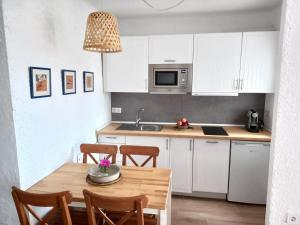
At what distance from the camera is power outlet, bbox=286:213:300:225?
1.76 meters

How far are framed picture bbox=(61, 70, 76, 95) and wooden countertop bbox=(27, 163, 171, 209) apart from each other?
776 mm

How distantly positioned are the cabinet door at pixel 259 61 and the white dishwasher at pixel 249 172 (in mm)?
772

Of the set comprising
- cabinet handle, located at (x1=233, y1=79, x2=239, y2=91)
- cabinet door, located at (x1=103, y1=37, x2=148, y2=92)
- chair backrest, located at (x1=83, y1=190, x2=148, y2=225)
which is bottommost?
chair backrest, located at (x1=83, y1=190, x2=148, y2=225)

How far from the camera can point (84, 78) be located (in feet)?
8.57

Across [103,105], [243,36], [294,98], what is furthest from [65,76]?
[243,36]

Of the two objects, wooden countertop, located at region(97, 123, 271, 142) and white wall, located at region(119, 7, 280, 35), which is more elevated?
white wall, located at region(119, 7, 280, 35)

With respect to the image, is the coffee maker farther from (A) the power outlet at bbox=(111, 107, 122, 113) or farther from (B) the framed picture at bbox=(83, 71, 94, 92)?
(B) the framed picture at bbox=(83, 71, 94, 92)

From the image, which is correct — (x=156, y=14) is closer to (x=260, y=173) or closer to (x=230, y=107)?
(x=230, y=107)

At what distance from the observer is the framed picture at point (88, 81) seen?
262 cm

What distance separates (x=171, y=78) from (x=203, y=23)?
0.96 metres

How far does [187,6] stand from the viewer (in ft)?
9.04

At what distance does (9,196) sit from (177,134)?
73.8 inches

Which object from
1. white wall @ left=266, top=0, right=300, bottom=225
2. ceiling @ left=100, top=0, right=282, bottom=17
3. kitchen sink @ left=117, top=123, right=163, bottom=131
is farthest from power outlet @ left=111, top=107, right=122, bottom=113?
white wall @ left=266, top=0, right=300, bottom=225

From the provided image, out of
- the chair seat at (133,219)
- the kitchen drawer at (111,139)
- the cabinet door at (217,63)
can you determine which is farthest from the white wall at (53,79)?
the cabinet door at (217,63)
